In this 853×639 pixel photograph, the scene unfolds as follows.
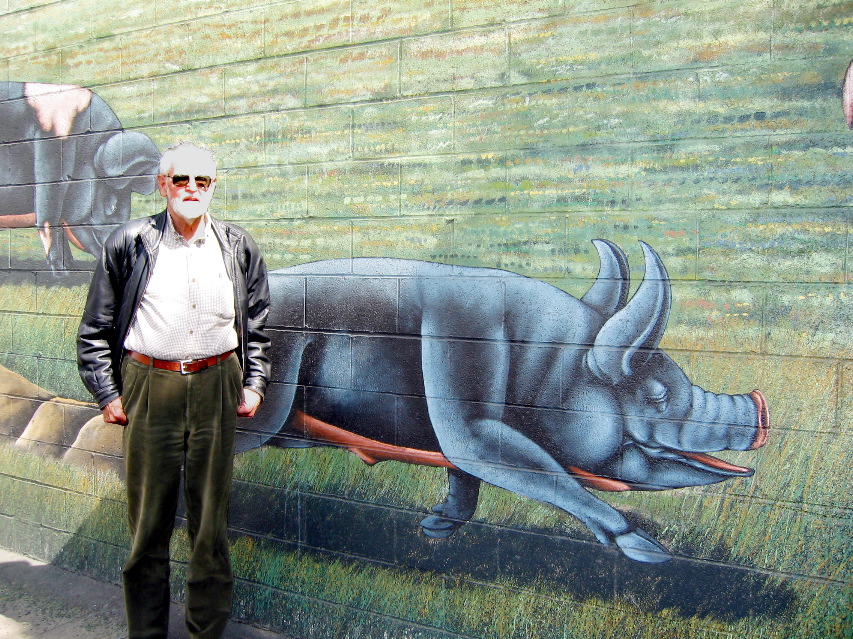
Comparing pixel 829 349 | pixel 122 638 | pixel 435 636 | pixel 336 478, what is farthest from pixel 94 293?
pixel 829 349

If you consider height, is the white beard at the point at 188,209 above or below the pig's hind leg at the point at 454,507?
above

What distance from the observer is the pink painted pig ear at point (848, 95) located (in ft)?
8.55

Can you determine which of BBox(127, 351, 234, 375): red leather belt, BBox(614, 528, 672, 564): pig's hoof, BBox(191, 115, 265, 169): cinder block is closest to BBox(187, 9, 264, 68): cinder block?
BBox(191, 115, 265, 169): cinder block

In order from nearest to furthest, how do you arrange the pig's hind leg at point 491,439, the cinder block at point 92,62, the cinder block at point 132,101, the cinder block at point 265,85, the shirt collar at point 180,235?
the pig's hind leg at point 491,439 → the shirt collar at point 180,235 → the cinder block at point 265,85 → the cinder block at point 132,101 → the cinder block at point 92,62

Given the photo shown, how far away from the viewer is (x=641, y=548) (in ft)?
9.62

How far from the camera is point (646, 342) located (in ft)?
9.54

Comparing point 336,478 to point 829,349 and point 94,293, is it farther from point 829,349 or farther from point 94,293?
point 829,349

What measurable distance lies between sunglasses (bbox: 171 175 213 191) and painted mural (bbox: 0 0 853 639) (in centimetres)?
61

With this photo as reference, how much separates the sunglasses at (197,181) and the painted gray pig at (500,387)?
2.20 feet

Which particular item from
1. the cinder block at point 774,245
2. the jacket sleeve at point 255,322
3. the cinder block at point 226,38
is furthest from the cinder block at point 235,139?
the cinder block at point 774,245

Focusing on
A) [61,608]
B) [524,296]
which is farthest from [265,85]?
[61,608]

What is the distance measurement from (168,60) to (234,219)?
888mm

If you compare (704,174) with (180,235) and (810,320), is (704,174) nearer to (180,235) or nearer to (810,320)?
(810,320)

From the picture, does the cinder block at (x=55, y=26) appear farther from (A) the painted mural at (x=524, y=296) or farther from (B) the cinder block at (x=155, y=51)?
(B) the cinder block at (x=155, y=51)
